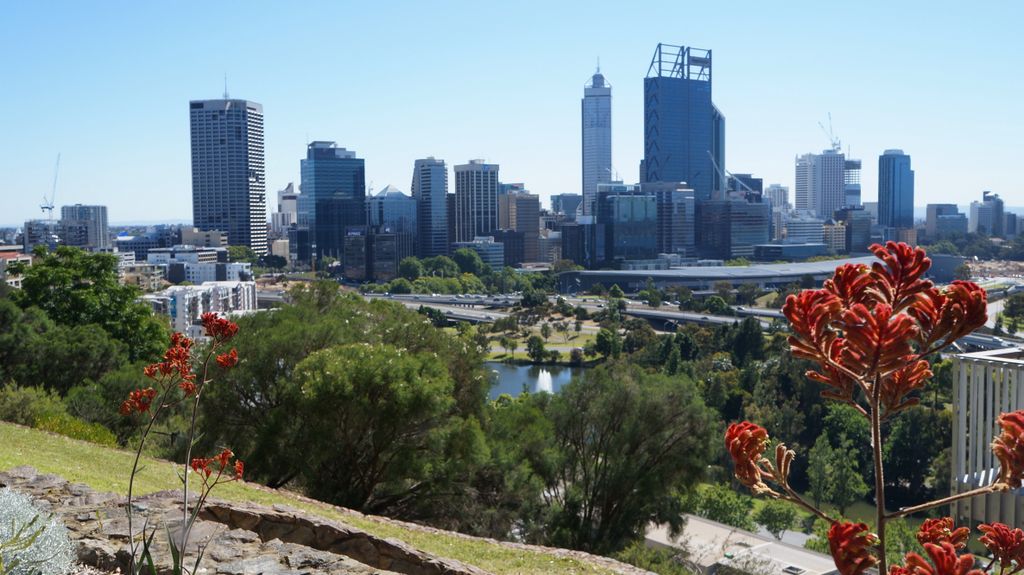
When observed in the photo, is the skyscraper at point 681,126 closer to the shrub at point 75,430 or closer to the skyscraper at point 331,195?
the skyscraper at point 331,195

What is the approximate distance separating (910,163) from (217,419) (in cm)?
10214

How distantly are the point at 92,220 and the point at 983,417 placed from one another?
97068 mm

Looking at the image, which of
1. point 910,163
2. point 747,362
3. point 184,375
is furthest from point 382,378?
point 910,163

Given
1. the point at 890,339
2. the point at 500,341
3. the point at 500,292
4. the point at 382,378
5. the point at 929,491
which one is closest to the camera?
the point at 890,339

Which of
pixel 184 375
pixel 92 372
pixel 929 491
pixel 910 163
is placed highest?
pixel 910 163

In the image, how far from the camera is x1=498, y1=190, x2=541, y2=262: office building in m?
77.0

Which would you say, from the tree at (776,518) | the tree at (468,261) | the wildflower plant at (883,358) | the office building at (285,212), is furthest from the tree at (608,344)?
the office building at (285,212)

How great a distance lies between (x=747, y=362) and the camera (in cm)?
3025

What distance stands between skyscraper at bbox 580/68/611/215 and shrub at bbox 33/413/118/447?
12235cm

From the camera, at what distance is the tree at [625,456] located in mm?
10141

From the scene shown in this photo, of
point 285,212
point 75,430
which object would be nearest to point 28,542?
point 75,430

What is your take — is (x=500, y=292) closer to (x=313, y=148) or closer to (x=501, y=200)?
(x=501, y=200)

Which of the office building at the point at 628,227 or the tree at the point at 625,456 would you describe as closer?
the tree at the point at 625,456

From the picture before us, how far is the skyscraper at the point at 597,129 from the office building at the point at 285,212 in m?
39.3
